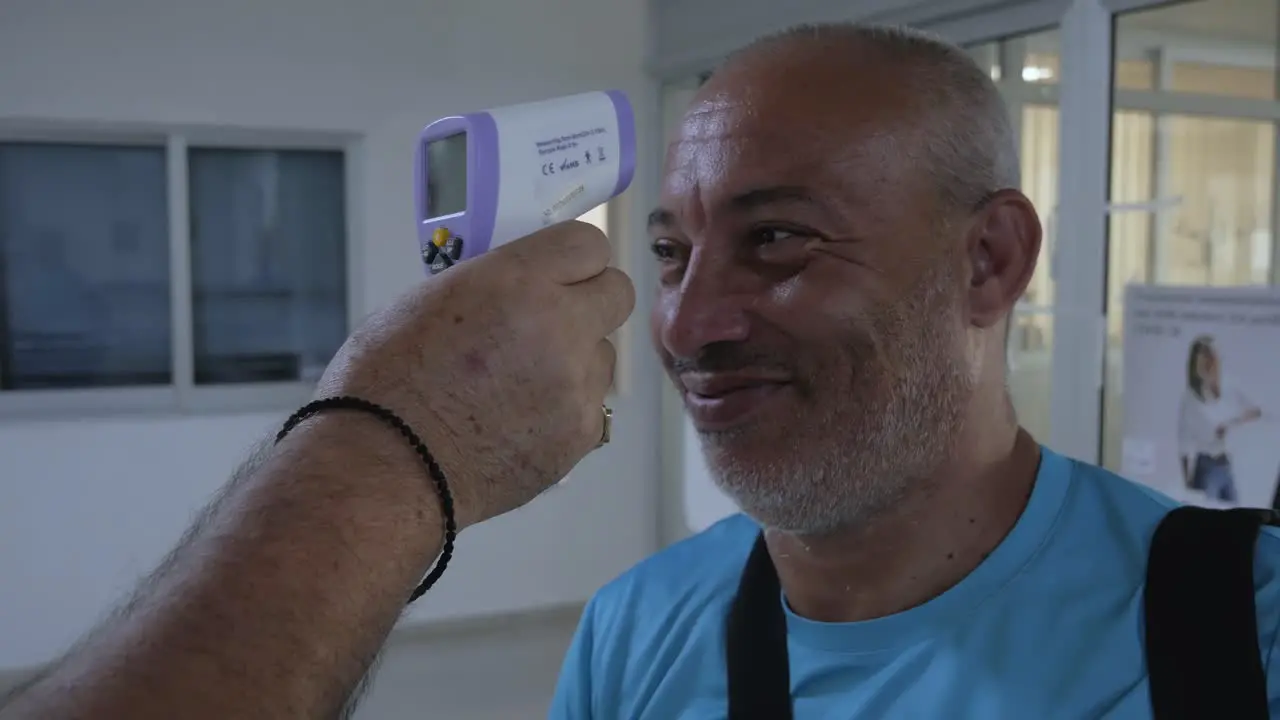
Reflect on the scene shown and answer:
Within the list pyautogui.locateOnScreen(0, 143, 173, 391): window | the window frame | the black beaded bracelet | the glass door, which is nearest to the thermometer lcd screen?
the black beaded bracelet

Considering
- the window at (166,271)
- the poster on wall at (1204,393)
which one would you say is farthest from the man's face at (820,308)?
the window at (166,271)

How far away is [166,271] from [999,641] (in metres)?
3.76

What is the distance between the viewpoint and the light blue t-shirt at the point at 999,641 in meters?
1.04

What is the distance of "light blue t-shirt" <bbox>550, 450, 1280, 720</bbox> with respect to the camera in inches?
41.0

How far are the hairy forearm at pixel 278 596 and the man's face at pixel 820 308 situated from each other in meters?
0.56

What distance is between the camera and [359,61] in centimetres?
408

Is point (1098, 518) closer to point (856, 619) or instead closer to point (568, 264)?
point (856, 619)

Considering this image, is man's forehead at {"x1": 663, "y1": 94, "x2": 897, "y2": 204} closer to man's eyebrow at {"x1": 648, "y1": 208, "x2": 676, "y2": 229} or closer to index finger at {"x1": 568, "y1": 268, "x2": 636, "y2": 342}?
man's eyebrow at {"x1": 648, "y1": 208, "x2": 676, "y2": 229}

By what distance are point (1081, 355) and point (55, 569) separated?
352cm

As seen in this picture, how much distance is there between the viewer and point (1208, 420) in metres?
2.31

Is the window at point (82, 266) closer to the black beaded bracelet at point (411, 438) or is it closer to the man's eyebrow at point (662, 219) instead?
the man's eyebrow at point (662, 219)

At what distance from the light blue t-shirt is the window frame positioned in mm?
3192

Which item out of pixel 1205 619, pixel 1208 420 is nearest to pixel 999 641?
pixel 1205 619

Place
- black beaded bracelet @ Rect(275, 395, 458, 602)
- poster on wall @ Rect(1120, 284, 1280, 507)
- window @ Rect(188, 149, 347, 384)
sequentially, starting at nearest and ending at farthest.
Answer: black beaded bracelet @ Rect(275, 395, 458, 602)
poster on wall @ Rect(1120, 284, 1280, 507)
window @ Rect(188, 149, 347, 384)
